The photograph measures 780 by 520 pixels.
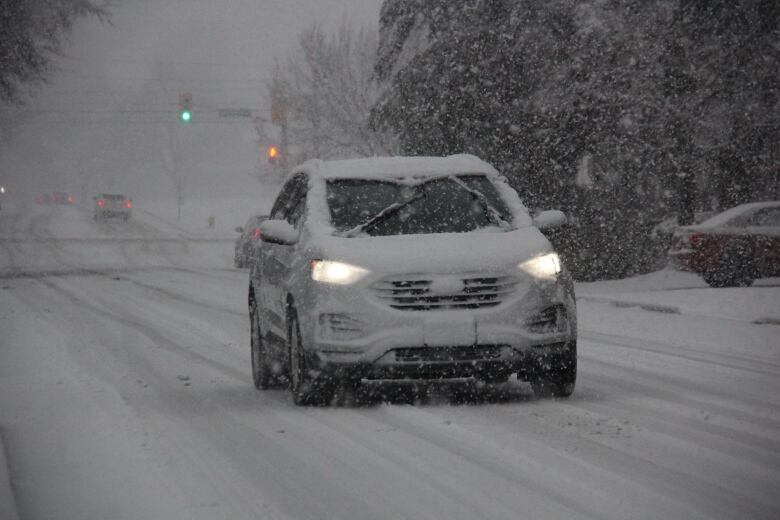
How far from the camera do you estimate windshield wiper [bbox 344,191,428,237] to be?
28.2 ft

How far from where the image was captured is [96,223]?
67.0m

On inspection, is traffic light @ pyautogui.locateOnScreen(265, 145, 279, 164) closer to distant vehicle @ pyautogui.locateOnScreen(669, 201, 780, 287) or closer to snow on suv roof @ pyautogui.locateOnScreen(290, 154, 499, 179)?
distant vehicle @ pyautogui.locateOnScreen(669, 201, 780, 287)

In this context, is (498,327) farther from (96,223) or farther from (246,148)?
(246,148)

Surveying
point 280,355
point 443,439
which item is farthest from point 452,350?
point 280,355

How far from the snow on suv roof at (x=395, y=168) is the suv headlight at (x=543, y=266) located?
118cm

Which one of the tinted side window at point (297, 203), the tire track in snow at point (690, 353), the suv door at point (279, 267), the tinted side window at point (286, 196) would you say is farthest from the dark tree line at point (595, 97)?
the tinted side window at point (297, 203)

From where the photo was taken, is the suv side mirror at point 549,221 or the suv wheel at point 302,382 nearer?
the suv wheel at point 302,382

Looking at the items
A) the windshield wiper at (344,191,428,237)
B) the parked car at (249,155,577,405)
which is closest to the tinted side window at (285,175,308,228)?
the parked car at (249,155,577,405)

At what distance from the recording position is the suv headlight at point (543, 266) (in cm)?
817

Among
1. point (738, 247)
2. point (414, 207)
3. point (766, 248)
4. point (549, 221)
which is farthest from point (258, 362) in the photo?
point (766, 248)

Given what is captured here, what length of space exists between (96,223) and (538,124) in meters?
48.4

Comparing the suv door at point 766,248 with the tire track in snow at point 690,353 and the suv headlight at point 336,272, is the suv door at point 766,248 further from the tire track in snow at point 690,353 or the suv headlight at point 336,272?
the suv headlight at point 336,272

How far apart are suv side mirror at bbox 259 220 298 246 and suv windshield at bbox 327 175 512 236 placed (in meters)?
0.33

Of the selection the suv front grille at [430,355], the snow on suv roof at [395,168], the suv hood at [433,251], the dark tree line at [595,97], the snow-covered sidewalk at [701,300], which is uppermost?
the dark tree line at [595,97]
